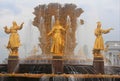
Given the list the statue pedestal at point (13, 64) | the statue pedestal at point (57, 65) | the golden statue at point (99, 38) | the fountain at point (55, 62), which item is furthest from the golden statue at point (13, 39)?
the golden statue at point (99, 38)

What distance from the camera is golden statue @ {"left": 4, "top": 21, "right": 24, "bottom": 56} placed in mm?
16453

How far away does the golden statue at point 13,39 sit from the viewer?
54.0 feet

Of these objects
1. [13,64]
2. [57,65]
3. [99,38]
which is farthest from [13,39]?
[99,38]

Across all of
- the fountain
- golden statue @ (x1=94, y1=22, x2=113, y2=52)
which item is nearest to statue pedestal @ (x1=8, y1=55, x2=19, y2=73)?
the fountain

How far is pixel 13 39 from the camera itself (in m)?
16.6

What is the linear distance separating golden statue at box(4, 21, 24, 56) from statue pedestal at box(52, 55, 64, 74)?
232 centimetres

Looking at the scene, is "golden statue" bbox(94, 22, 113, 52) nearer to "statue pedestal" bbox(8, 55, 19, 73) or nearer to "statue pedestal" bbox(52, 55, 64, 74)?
"statue pedestal" bbox(52, 55, 64, 74)

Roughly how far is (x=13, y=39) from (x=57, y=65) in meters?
2.96

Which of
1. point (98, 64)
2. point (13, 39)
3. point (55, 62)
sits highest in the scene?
point (13, 39)

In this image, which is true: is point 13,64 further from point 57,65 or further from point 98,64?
point 98,64

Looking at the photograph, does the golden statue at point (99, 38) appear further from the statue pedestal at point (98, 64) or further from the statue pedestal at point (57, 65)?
the statue pedestal at point (57, 65)

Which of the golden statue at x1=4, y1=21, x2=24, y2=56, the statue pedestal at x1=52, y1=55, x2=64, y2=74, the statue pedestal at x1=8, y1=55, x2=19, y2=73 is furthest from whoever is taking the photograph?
the golden statue at x1=4, y1=21, x2=24, y2=56

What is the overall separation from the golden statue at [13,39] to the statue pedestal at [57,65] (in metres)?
2.32

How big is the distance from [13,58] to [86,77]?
398 centimetres
